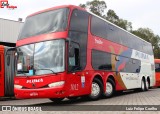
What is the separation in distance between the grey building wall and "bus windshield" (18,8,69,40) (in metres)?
20.3

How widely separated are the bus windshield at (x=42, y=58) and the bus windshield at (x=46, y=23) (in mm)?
583

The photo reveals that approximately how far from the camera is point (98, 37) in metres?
15.1

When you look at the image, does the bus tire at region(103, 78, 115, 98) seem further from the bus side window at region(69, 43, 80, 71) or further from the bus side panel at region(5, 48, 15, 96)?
the bus side panel at region(5, 48, 15, 96)

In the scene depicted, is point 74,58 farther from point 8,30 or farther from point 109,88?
point 8,30

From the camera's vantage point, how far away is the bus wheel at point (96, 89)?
14.2m

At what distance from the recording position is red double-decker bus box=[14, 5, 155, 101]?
39.6ft

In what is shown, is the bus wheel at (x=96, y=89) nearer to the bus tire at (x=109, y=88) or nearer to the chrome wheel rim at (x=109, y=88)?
the bus tire at (x=109, y=88)

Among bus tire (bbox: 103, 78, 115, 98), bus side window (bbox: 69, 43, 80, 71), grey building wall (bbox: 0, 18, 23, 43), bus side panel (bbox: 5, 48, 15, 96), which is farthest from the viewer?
grey building wall (bbox: 0, 18, 23, 43)

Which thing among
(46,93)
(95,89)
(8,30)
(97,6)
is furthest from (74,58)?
(97,6)

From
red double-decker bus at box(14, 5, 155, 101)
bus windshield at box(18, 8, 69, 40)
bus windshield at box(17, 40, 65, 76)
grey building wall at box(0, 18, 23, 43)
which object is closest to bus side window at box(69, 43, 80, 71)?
red double-decker bus at box(14, 5, 155, 101)

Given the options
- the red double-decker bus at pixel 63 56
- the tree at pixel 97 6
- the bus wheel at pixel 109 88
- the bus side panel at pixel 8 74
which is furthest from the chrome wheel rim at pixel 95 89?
the tree at pixel 97 6

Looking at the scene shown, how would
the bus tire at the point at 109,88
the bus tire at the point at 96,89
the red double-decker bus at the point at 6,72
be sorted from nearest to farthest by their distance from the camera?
the bus tire at the point at 96,89 → the bus tire at the point at 109,88 → the red double-decker bus at the point at 6,72

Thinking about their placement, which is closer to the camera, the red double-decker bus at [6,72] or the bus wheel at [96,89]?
the bus wheel at [96,89]

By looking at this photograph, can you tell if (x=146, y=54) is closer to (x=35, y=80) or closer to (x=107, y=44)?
(x=107, y=44)
